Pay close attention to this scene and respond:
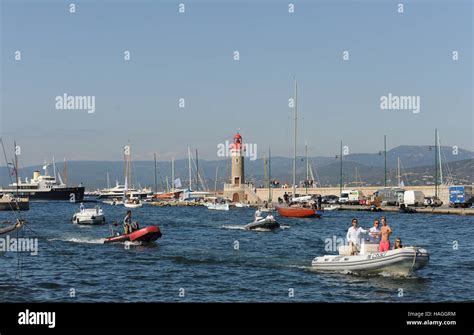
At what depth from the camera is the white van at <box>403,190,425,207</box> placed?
113125mm

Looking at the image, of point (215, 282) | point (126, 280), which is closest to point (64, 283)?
point (126, 280)

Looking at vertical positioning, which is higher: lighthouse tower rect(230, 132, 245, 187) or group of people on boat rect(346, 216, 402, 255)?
lighthouse tower rect(230, 132, 245, 187)

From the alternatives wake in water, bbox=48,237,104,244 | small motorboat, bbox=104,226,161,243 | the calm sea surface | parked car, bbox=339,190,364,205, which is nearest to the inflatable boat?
wake in water, bbox=48,237,104,244

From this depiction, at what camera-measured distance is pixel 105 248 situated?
150 feet

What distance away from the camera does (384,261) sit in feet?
98.0

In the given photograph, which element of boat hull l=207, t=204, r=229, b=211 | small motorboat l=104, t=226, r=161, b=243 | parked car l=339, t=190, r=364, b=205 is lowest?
boat hull l=207, t=204, r=229, b=211

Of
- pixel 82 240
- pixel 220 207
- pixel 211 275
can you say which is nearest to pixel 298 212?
pixel 82 240

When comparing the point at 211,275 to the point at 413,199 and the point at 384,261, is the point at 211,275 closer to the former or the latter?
the point at 384,261

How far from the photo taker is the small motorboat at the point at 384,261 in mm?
29781

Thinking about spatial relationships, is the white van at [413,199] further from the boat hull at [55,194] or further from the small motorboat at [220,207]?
the boat hull at [55,194]

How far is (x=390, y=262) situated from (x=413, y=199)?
86268 mm

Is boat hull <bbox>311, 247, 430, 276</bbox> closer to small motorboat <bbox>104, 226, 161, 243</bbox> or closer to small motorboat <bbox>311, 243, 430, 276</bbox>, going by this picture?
small motorboat <bbox>311, 243, 430, 276</bbox>
